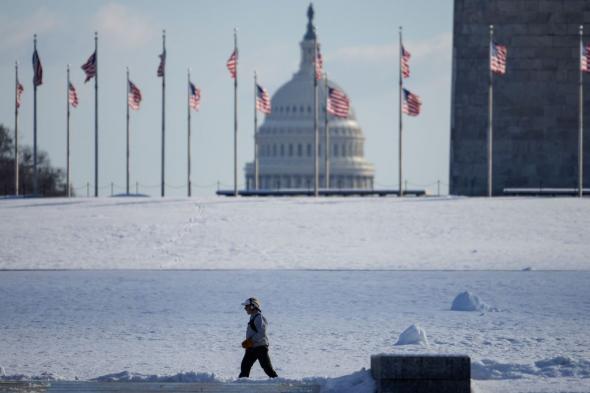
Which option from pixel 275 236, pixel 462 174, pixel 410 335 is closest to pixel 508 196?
pixel 462 174

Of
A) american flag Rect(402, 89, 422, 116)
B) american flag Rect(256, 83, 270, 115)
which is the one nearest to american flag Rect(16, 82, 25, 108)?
american flag Rect(256, 83, 270, 115)

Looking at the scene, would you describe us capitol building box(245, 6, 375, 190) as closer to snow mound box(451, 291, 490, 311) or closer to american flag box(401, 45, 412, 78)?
american flag box(401, 45, 412, 78)

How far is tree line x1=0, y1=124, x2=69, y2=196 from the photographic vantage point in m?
81.6

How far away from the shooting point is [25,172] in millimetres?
85625

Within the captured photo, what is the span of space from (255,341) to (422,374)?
3285 millimetres

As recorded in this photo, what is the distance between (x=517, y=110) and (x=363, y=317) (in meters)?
34.0

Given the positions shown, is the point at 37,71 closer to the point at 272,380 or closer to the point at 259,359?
the point at 259,359

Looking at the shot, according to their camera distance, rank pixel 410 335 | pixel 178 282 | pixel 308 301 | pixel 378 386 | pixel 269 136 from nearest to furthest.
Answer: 1. pixel 378 386
2. pixel 410 335
3. pixel 308 301
4. pixel 178 282
5. pixel 269 136

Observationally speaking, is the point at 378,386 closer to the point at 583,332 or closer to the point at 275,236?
the point at 583,332

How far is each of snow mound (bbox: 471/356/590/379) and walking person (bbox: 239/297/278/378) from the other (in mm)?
2397

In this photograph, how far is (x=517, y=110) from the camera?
183 ft

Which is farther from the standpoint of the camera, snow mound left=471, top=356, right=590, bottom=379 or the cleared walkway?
snow mound left=471, top=356, right=590, bottom=379

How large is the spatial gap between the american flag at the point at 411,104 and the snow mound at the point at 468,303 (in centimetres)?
2660

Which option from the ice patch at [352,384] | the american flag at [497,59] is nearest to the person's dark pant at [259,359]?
the ice patch at [352,384]
